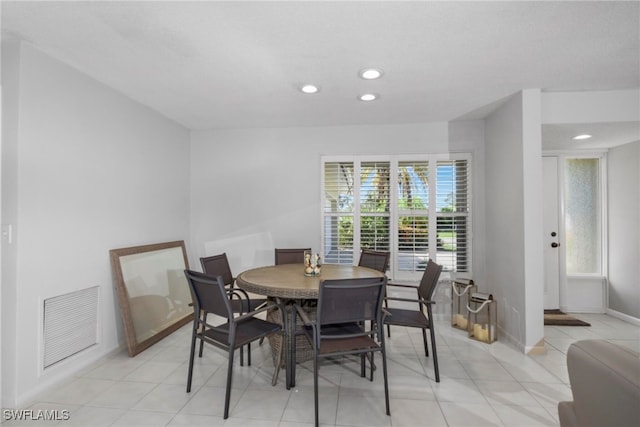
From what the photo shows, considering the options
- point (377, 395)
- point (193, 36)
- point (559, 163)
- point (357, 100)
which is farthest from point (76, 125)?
point (559, 163)

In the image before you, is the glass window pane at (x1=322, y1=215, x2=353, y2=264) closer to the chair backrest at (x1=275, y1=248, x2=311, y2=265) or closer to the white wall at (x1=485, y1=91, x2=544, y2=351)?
the chair backrest at (x1=275, y1=248, x2=311, y2=265)

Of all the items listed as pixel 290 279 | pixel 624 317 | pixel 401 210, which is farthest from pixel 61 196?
pixel 624 317

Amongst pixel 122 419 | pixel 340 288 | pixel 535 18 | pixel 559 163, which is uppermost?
pixel 535 18

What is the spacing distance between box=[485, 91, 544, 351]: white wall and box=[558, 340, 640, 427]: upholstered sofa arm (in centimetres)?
209

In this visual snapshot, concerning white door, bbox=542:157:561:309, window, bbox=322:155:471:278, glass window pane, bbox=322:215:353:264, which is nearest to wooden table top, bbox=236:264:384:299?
glass window pane, bbox=322:215:353:264

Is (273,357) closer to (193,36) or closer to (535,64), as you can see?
(193,36)

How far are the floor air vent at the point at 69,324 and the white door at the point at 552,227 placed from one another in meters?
5.27

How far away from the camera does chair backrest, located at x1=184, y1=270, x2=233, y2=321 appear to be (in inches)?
79.7

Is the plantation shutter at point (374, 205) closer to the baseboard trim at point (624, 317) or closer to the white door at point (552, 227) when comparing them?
the white door at point (552, 227)

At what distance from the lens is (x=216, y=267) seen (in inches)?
127

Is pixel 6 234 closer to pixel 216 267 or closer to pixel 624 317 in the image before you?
pixel 216 267

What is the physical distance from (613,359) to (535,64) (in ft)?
7.80

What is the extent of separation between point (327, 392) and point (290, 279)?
2.89 ft

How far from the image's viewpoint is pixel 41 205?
91.3 inches
